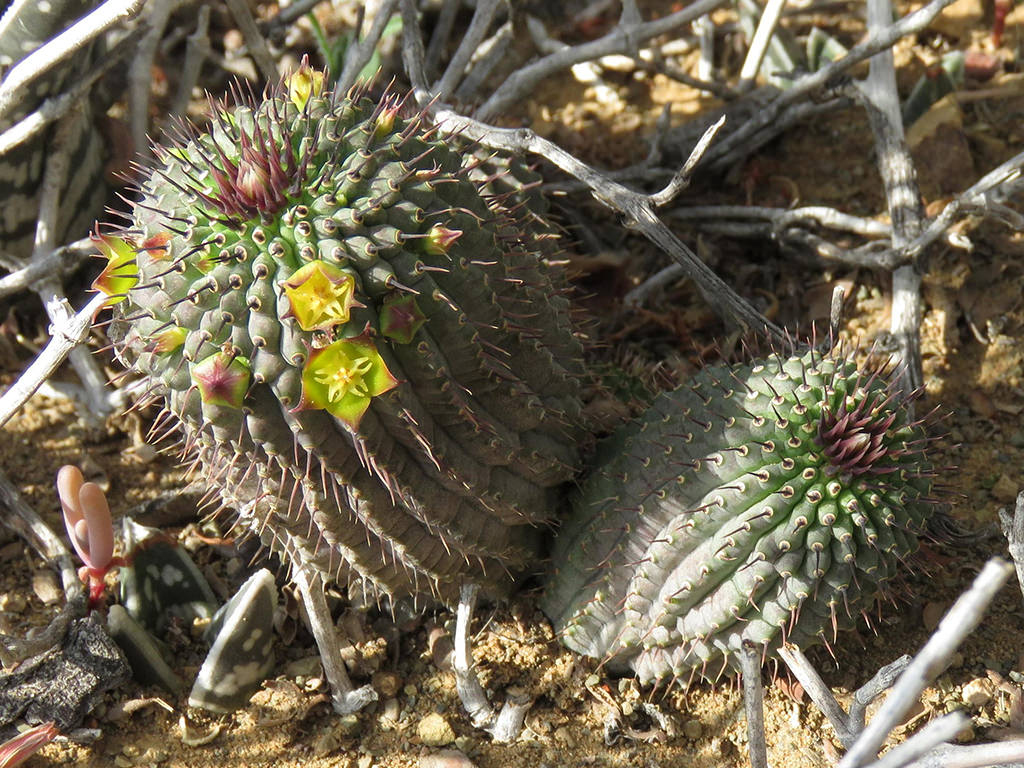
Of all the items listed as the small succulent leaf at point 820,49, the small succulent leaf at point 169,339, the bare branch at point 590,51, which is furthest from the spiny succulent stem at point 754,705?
the small succulent leaf at point 820,49

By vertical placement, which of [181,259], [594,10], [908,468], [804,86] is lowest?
[908,468]

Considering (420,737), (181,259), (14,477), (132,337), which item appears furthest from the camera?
(14,477)

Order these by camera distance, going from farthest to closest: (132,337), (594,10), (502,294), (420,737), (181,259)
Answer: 1. (594,10)
2. (420,737)
3. (502,294)
4. (132,337)
5. (181,259)

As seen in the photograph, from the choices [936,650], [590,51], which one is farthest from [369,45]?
[936,650]

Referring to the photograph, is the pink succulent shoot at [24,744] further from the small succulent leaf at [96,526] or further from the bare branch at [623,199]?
the bare branch at [623,199]

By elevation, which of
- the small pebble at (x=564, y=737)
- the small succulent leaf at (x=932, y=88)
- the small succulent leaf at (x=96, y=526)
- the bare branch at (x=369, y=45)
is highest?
the bare branch at (x=369, y=45)

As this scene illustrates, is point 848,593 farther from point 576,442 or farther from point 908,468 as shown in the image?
point 576,442

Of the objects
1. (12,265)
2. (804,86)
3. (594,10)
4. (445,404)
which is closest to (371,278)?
(445,404)
